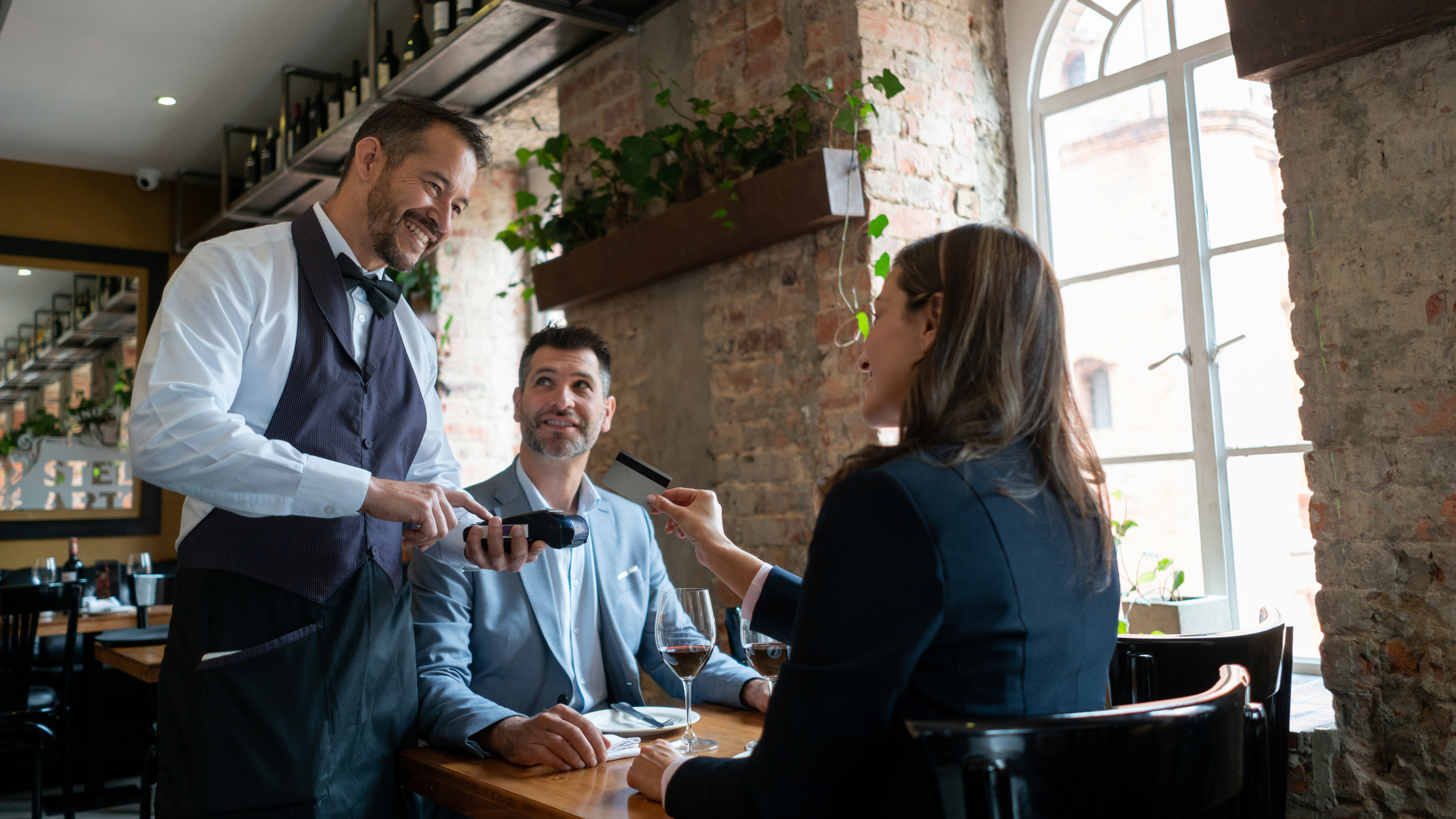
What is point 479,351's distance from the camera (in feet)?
17.4

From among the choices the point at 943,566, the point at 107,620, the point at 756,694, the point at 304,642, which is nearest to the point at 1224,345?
the point at 756,694

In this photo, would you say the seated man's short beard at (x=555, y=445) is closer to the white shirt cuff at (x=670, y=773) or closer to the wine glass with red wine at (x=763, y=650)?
the wine glass with red wine at (x=763, y=650)

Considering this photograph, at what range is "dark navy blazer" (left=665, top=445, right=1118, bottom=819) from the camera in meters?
0.91

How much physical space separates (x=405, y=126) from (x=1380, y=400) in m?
1.86

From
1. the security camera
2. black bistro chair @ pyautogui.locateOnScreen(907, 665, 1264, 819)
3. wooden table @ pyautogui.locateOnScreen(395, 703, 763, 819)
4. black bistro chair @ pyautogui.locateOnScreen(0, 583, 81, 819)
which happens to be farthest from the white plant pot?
the security camera

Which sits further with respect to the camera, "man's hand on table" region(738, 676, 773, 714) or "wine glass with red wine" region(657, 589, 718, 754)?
"man's hand on table" region(738, 676, 773, 714)

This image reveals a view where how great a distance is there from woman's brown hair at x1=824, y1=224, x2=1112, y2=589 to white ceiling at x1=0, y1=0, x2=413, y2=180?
3958 millimetres

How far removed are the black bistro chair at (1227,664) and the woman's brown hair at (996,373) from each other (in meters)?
0.38

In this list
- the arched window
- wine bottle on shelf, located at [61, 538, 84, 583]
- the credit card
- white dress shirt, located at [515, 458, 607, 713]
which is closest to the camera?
the credit card

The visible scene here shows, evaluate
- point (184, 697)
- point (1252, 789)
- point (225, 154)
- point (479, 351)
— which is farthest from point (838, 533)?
point (225, 154)

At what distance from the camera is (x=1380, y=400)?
1911 millimetres

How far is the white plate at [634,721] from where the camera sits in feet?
5.01

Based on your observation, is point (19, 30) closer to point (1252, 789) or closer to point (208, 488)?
point (208, 488)

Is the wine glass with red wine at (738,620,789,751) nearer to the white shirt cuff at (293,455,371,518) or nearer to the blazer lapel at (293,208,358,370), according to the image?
the white shirt cuff at (293,455,371,518)
